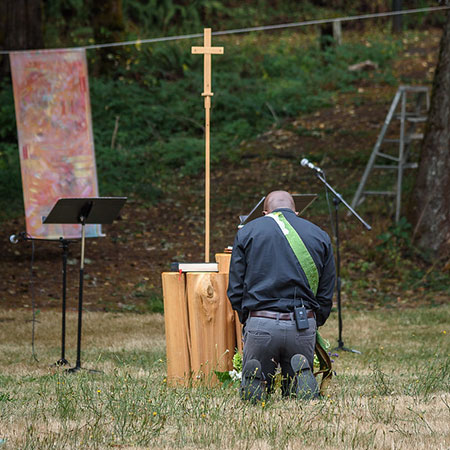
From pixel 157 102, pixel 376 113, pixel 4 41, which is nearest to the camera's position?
pixel 4 41

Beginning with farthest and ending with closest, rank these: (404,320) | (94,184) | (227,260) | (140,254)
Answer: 1. (140,254)
2. (94,184)
3. (404,320)
4. (227,260)

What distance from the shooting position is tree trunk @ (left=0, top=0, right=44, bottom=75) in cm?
1944

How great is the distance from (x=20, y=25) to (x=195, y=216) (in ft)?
21.0

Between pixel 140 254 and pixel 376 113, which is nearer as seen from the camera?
pixel 140 254

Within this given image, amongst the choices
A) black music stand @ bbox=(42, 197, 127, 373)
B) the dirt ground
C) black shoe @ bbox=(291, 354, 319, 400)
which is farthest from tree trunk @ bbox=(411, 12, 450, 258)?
black shoe @ bbox=(291, 354, 319, 400)

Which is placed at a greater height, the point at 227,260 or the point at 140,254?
the point at 227,260

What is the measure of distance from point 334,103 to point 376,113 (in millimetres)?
1640

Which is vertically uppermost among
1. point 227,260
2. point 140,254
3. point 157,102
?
point 227,260

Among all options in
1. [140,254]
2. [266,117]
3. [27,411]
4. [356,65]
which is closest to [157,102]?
[266,117]

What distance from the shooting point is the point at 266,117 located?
2219 centimetres

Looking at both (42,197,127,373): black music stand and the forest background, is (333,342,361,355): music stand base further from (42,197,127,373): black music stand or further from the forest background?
the forest background

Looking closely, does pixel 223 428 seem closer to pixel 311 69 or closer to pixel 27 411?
pixel 27 411

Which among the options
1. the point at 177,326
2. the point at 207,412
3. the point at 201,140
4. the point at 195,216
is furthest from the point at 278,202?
the point at 201,140

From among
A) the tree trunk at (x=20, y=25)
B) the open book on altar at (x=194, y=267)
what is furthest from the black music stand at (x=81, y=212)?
the tree trunk at (x=20, y=25)
